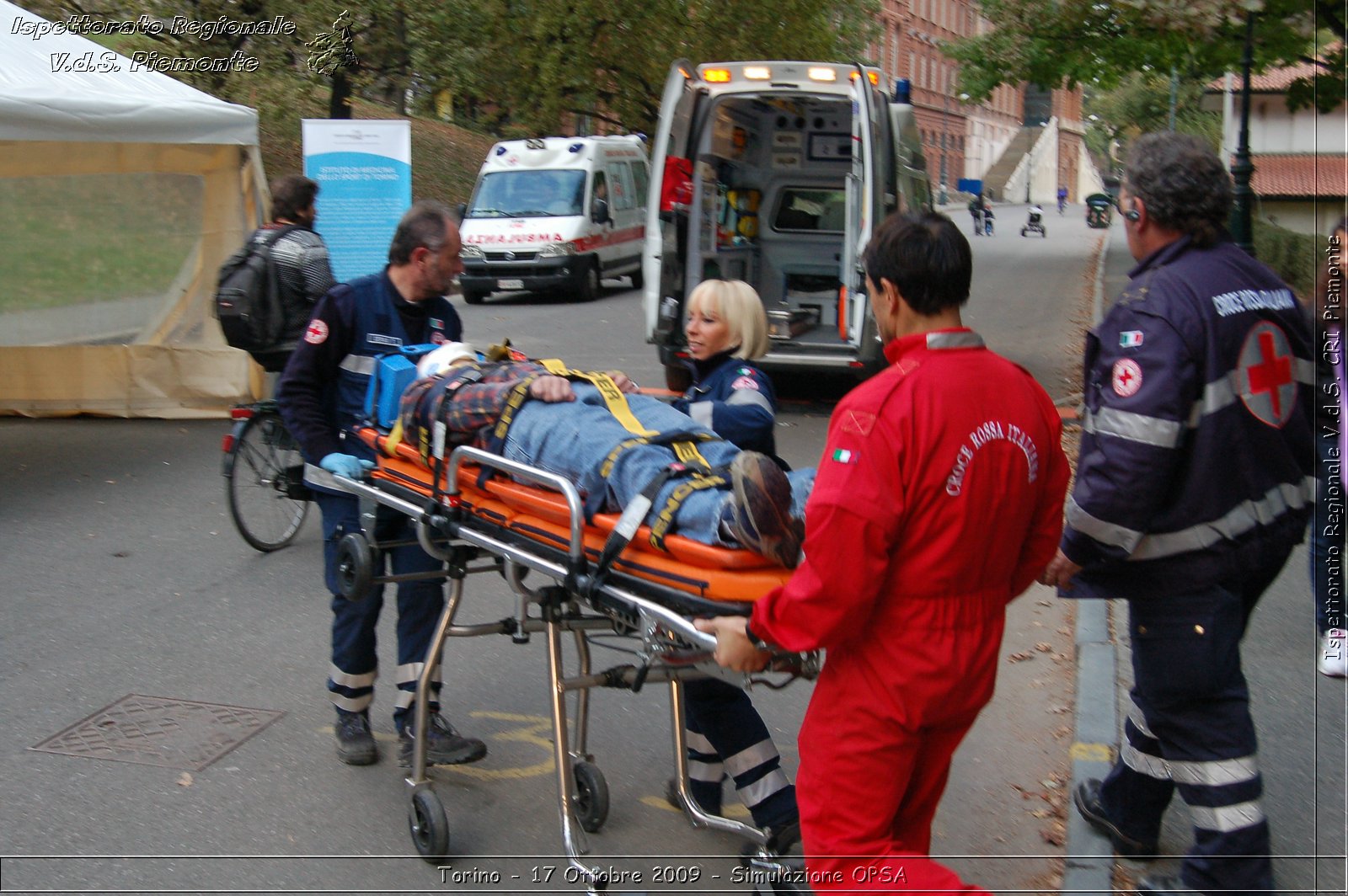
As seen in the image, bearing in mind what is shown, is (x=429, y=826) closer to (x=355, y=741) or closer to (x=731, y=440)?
(x=355, y=741)

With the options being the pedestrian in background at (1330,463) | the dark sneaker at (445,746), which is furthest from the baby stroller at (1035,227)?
the dark sneaker at (445,746)

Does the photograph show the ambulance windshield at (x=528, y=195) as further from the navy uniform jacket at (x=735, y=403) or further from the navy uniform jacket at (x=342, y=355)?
the navy uniform jacket at (x=735, y=403)

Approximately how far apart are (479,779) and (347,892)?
80cm

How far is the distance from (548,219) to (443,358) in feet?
52.9

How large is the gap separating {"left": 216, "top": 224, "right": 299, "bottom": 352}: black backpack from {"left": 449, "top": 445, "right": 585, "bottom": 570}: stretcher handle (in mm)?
3663

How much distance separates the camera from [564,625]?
3.52m

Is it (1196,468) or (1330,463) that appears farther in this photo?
(1330,463)

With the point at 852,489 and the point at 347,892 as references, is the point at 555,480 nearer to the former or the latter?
the point at 852,489

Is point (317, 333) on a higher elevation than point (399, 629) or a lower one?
higher

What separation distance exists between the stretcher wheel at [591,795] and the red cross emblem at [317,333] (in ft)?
5.71

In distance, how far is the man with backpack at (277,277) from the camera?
22.1 feet

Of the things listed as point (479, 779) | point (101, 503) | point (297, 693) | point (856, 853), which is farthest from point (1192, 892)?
point (101, 503)

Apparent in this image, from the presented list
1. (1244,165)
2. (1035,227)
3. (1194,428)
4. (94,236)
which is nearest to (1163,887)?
(1194,428)

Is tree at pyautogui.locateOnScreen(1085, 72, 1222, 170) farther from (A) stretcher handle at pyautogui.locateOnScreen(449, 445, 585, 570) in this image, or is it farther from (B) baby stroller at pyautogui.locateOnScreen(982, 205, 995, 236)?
(A) stretcher handle at pyautogui.locateOnScreen(449, 445, 585, 570)
